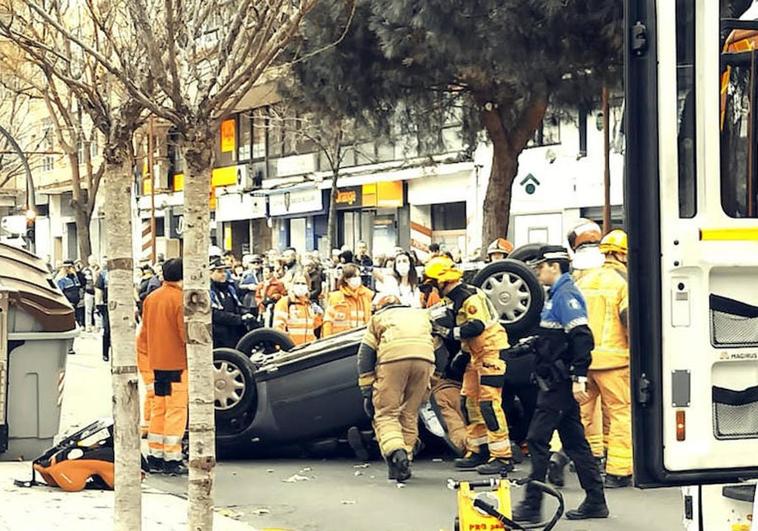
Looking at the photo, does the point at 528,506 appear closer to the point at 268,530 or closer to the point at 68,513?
the point at 268,530

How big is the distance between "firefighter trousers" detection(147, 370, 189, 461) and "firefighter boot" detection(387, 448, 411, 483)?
168cm

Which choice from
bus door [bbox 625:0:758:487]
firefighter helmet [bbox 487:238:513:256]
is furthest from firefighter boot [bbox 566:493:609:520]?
firefighter helmet [bbox 487:238:513:256]

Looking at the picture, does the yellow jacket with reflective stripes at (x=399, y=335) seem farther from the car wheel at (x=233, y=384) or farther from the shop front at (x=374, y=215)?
the shop front at (x=374, y=215)

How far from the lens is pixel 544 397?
8602mm

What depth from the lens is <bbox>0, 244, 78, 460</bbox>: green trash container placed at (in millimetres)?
11380

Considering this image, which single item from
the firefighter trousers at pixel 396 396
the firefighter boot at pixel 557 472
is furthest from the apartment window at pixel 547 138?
the firefighter boot at pixel 557 472

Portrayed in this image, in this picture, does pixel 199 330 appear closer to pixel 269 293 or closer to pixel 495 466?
pixel 495 466

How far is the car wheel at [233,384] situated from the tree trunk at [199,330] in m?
4.85

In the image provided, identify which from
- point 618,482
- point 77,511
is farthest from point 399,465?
point 77,511

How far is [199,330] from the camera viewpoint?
6.46 metres

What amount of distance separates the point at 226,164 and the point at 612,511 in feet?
119

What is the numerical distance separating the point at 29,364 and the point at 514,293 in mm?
4119

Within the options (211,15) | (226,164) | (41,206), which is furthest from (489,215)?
(41,206)

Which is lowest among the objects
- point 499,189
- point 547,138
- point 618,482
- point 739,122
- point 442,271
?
point 618,482
